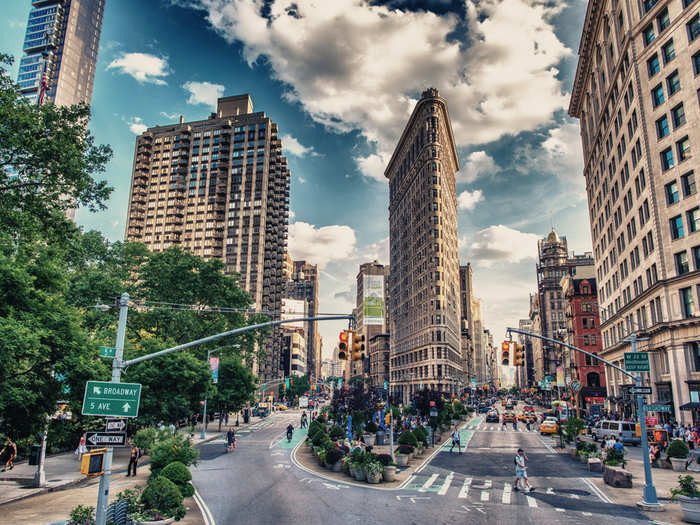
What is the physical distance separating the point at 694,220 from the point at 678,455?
22.1 m

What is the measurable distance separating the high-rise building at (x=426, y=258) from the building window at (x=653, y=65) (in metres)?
67.4

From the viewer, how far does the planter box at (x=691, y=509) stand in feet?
53.9

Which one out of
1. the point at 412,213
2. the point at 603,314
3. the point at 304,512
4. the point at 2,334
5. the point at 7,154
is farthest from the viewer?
the point at 412,213

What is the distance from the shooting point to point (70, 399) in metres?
19.4

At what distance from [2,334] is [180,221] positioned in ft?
407

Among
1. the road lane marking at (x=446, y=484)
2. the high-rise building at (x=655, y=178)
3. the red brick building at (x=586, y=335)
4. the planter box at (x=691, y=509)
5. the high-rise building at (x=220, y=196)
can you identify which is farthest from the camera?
the high-rise building at (x=220, y=196)

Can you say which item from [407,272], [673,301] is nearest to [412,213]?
[407,272]

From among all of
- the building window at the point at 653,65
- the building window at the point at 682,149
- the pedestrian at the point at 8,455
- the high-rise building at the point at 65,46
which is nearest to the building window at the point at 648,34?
the building window at the point at 653,65

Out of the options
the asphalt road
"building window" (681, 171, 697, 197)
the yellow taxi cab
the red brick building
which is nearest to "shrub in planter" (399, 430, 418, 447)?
the asphalt road

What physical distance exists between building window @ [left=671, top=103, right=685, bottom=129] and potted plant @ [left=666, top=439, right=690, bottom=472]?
29.1 metres

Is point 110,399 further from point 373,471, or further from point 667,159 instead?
point 667,159

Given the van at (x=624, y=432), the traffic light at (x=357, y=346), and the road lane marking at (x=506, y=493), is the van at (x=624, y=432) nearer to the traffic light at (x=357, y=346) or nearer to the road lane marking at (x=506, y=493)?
the road lane marking at (x=506, y=493)

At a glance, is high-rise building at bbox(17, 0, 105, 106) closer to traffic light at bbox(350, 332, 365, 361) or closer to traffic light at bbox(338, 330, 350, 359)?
traffic light at bbox(338, 330, 350, 359)

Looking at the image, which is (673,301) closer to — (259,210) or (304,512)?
(304,512)
